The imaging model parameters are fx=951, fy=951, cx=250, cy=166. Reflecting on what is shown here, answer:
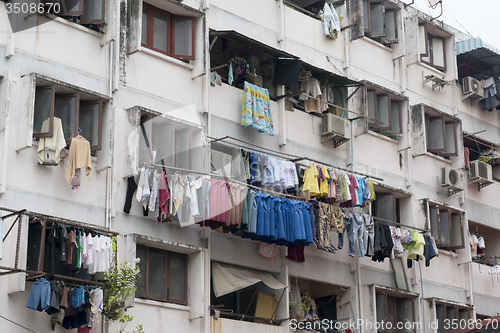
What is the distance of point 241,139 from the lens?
760 inches

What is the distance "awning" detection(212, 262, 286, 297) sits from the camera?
18188mm

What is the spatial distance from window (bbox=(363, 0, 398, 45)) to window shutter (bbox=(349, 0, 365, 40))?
50 centimetres

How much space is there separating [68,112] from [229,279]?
456 cm

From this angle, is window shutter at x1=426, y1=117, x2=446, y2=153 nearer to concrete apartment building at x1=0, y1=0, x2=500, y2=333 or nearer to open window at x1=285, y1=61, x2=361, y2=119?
concrete apartment building at x1=0, y1=0, x2=500, y2=333

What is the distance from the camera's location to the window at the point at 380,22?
2334 cm

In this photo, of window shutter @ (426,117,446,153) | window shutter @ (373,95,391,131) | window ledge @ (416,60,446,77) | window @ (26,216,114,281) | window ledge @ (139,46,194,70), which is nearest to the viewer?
window @ (26,216,114,281)

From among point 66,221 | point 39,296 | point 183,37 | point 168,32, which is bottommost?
point 39,296

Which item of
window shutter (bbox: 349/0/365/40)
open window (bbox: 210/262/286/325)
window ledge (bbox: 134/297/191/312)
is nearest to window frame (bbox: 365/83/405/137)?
window shutter (bbox: 349/0/365/40)

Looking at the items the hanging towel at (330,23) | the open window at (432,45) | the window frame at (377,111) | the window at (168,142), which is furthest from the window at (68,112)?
the open window at (432,45)

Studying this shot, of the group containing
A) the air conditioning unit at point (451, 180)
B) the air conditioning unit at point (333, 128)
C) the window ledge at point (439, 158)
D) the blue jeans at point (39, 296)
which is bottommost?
the blue jeans at point (39, 296)

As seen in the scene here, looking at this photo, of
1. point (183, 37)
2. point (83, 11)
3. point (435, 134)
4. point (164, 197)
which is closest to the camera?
point (164, 197)

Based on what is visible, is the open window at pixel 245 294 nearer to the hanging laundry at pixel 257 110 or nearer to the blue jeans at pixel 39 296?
the hanging laundry at pixel 257 110

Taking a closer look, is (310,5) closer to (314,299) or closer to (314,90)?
(314,90)

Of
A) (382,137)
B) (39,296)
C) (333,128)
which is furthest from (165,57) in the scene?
(382,137)
